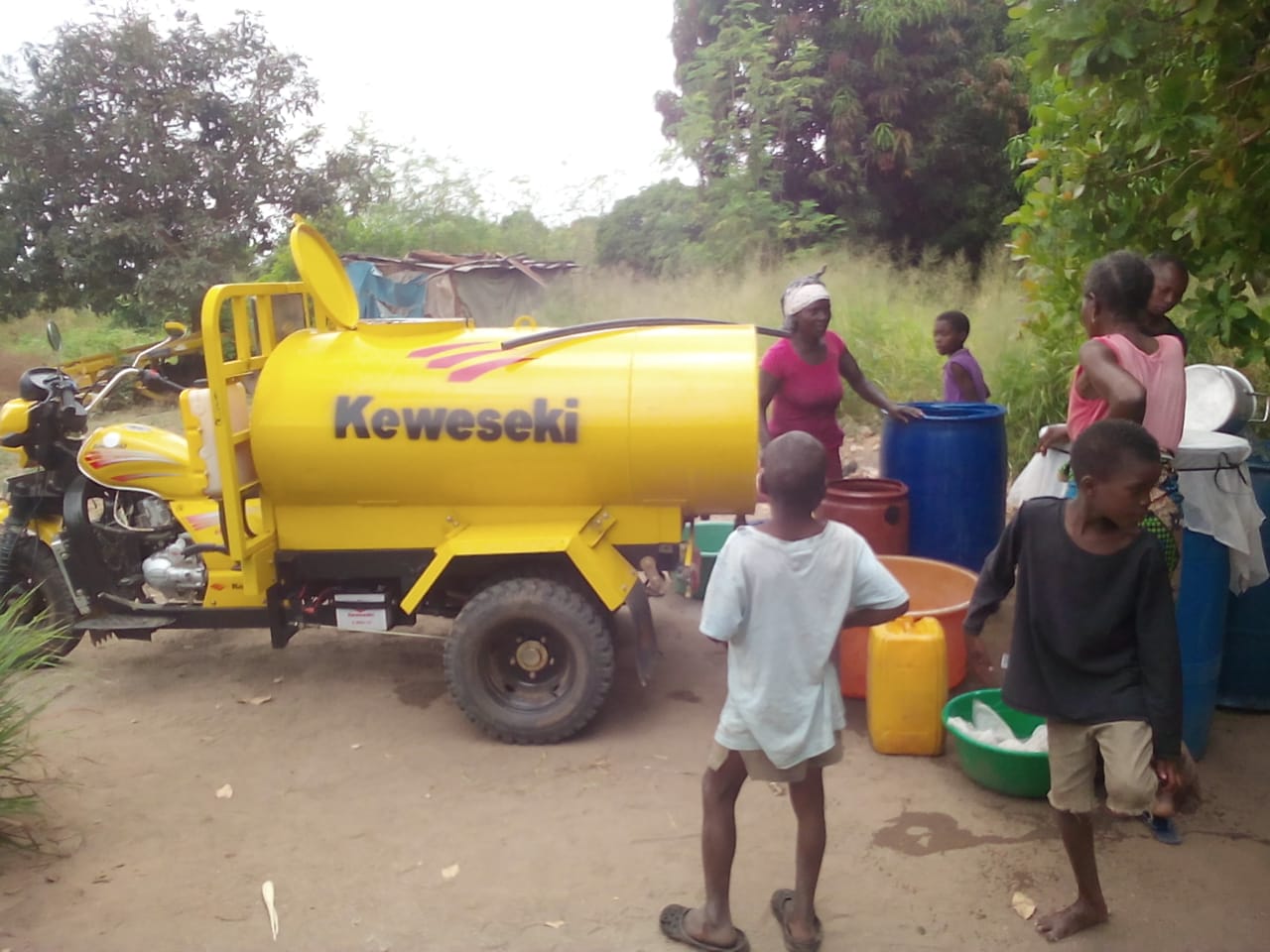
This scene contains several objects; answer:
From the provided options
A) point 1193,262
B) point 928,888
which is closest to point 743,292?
point 1193,262

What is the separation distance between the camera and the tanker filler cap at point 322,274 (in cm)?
425

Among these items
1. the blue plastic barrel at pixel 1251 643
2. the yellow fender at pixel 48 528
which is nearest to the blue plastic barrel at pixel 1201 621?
the blue plastic barrel at pixel 1251 643

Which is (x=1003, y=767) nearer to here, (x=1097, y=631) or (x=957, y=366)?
(x=1097, y=631)

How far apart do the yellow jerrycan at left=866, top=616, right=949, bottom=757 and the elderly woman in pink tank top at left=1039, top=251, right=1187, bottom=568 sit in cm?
100

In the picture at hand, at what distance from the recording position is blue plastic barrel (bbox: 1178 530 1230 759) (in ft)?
11.6

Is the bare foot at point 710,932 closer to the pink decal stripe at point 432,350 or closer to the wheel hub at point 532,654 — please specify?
the wheel hub at point 532,654

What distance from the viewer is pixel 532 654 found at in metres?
4.14

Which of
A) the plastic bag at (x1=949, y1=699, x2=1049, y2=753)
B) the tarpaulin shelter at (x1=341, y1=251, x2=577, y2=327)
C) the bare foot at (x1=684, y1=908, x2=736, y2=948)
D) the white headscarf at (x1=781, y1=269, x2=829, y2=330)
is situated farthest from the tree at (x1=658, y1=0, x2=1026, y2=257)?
the bare foot at (x1=684, y1=908, x2=736, y2=948)

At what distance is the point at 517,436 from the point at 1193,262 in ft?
9.74

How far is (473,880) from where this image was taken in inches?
125

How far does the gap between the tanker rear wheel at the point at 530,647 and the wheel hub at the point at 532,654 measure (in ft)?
0.03

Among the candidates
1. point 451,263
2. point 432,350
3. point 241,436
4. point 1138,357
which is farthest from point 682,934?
point 451,263

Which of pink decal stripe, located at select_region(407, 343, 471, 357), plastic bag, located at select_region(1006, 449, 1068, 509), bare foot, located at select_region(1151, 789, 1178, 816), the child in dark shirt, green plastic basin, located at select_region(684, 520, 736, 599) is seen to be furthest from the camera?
green plastic basin, located at select_region(684, 520, 736, 599)

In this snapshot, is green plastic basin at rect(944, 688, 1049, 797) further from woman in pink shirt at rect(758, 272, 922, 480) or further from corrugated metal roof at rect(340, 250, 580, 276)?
corrugated metal roof at rect(340, 250, 580, 276)
